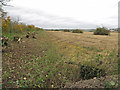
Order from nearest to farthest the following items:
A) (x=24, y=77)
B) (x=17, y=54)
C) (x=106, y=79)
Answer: (x=106, y=79), (x=24, y=77), (x=17, y=54)

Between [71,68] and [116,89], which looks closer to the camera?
[116,89]

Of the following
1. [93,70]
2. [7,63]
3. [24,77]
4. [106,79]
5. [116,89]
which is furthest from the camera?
[7,63]

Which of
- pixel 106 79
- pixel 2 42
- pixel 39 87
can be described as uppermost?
pixel 2 42

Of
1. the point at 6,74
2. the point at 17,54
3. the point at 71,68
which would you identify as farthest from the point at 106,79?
the point at 17,54

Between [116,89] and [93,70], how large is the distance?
71cm

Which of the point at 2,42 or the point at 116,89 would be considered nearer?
the point at 116,89

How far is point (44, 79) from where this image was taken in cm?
295

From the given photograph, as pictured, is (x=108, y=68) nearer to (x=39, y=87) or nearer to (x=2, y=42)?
(x=39, y=87)

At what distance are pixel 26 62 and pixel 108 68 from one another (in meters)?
2.57

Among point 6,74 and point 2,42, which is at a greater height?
point 2,42

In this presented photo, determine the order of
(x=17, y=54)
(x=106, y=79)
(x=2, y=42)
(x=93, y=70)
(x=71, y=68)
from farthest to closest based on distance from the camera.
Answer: (x=2, y=42), (x=17, y=54), (x=71, y=68), (x=93, y=70), (x=106, y=79)

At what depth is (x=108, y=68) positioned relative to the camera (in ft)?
10.7

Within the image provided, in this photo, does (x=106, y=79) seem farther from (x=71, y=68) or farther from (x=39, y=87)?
(x=39, y=87)

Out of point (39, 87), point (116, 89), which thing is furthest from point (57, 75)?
point (116, 89)
